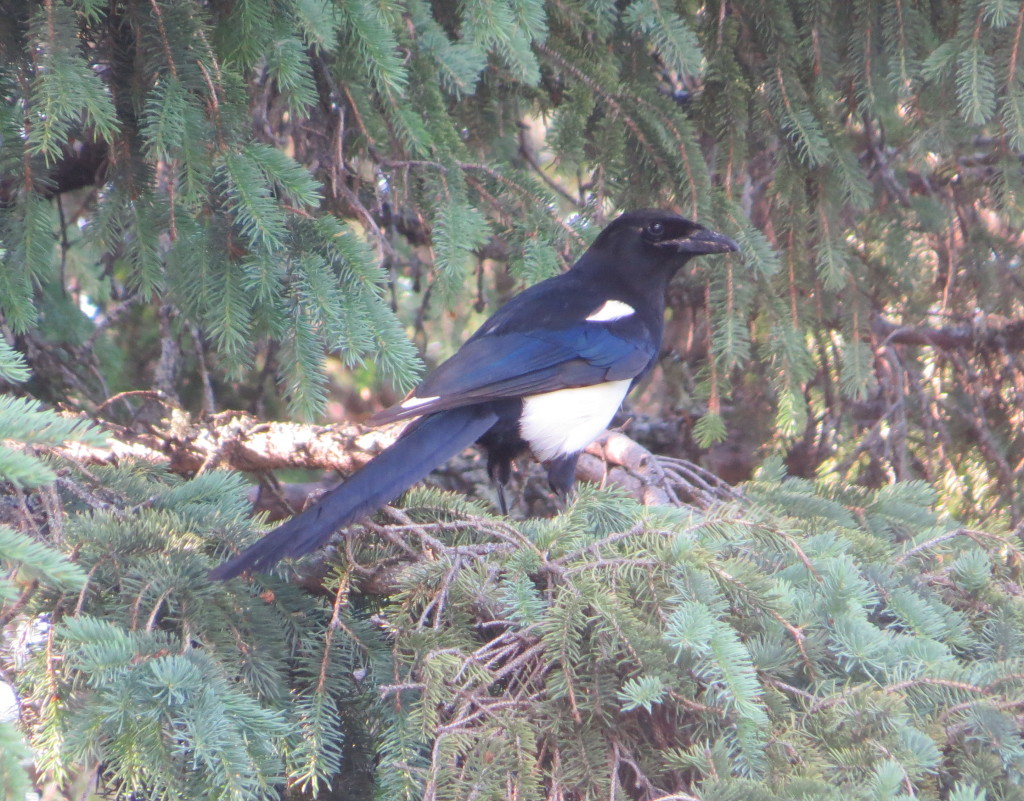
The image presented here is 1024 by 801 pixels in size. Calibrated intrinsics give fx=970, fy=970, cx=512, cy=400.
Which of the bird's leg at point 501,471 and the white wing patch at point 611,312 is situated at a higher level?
the white wing patch at point 611,312

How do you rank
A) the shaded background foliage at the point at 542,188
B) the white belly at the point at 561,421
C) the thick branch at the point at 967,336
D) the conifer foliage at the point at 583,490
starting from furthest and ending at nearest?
the thick branch at the point at 967,336 < the white belly at the point at 561,421 < the shaded background foliage at the point at 542,188 < the conifer foliage at the point at 583,490

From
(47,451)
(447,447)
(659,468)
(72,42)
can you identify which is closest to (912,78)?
(659,468)

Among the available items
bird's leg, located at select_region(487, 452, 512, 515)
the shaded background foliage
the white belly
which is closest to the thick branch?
the shaded background foliage

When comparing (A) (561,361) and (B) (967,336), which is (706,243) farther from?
(B) (967,336)

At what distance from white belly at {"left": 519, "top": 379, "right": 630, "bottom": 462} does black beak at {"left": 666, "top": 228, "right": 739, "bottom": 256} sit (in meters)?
0.48

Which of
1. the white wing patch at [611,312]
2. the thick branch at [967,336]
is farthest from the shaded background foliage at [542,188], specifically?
the white wing patch at [611,312]

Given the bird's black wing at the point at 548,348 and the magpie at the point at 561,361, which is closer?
the magpie at the point at 561,361

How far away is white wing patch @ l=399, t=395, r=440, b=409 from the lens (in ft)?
7.10

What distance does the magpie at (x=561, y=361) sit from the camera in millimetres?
2318

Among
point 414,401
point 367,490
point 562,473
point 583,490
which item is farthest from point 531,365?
point 367,490

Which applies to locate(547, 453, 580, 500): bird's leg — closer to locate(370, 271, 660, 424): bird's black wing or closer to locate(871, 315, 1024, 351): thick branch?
locate(370, 271, 660, 424): bird's black wing

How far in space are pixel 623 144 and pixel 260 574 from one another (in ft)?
4.88

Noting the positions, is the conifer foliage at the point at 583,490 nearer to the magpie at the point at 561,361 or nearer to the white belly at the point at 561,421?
the magpie at the point at 561,361

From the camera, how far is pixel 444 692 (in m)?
1.24
